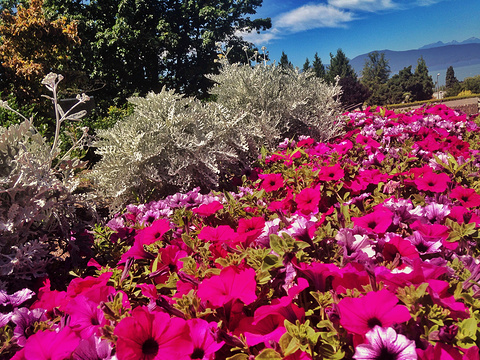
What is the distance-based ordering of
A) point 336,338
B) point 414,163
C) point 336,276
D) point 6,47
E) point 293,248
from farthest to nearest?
point 6,47
point 414,163
point 293,248
point 336,276
point 336,338

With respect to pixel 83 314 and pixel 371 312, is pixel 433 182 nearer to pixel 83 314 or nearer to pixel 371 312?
pixel 371 312

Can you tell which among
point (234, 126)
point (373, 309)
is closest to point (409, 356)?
point (373, 309)

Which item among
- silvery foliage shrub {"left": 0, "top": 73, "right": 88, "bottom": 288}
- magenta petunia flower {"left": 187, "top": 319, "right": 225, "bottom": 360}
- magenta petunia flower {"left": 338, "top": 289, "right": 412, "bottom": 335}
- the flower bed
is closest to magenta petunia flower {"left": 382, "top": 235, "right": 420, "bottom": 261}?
the flower bed

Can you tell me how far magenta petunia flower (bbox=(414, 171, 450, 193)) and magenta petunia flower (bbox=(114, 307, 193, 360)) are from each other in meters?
1.50

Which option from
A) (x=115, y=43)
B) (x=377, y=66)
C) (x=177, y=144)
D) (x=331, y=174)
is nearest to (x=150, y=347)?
(x=331, y=174)

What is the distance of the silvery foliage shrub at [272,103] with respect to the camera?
4.02m

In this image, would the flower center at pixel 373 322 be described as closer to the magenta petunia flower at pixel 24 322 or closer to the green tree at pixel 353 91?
the magenta petunia flower at pixel 24 322

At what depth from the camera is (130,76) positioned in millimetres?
21766

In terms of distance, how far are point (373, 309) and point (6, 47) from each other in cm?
1746

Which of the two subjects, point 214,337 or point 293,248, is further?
point 293,248

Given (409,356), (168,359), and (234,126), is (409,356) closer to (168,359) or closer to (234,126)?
(168,359)

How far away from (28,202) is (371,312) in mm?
1644

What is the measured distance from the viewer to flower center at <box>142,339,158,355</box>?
2.41 ft

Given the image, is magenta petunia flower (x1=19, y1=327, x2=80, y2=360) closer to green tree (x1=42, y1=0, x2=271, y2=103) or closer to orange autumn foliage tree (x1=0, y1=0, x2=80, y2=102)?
orange autumn foliage tree (x1=0, y1=0, x2=80, y2=102)
